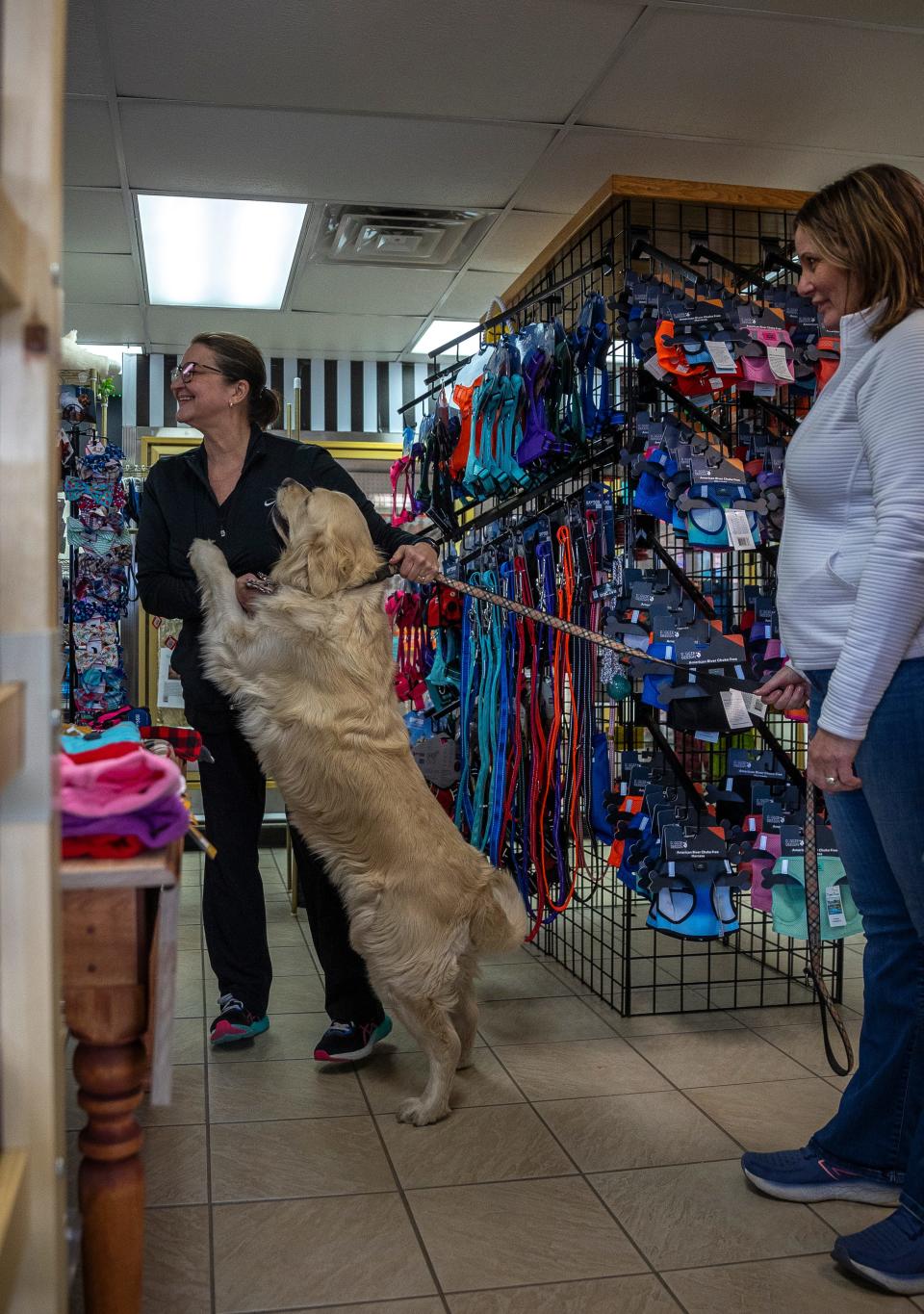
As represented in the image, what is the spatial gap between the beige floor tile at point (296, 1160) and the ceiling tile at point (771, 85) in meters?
3.19

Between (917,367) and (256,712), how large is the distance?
1.75 m

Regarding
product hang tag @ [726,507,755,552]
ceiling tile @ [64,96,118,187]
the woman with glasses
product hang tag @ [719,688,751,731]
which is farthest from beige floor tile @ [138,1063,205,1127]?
ceiling tile @ [64,96,118,187]

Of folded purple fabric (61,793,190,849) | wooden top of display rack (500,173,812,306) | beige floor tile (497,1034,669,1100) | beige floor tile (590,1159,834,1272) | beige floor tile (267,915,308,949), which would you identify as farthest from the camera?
beige floor tile (267,915,308,949)

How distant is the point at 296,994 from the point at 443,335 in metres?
4.52

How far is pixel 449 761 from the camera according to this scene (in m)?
3.99

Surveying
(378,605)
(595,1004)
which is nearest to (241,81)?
(378,605)

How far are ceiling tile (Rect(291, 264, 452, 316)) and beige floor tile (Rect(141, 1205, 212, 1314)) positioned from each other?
446 cm

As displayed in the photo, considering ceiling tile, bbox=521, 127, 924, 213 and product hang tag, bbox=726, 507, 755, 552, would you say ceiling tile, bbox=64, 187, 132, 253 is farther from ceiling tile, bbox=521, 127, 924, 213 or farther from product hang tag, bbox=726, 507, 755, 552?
product hang tag, bbox=726, 507, 755, 552

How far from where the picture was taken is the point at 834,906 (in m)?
2.95

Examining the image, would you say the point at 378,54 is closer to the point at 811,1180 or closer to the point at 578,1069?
the point at 578,1069

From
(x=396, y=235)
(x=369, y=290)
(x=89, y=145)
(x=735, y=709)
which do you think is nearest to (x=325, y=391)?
(x=369, y=290)

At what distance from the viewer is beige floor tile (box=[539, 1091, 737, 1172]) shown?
92.2 inches

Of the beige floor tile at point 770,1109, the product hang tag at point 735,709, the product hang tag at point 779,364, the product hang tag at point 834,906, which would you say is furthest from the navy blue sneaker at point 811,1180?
the product hang tag at point 779,364

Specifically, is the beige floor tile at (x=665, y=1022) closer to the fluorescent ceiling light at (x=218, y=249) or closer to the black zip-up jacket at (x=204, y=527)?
the black zip-up jacket at (x=204, y=527)
